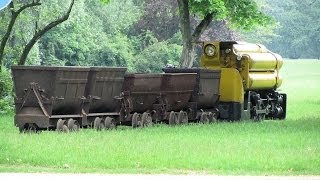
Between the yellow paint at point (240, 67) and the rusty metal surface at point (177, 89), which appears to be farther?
the yellow paint at point (240, 67)

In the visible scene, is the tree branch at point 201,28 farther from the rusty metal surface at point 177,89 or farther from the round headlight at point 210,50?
the rusty metal surface at point 177,89

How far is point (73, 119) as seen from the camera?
89.1 ft

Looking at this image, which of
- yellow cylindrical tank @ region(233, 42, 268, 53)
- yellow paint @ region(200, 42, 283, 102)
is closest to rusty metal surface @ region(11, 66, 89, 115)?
yellow paint @ region(200, 42, 283, 102)

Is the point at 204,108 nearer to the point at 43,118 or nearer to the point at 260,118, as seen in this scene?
the point at 260,118

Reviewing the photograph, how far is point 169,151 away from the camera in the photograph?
2073 centimetres

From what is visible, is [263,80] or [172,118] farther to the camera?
[263,80]

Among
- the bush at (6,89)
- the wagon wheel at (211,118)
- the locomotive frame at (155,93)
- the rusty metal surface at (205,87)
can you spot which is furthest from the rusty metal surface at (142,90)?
the bush at (6,89)

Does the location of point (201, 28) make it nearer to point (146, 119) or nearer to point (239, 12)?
point (239, 12)

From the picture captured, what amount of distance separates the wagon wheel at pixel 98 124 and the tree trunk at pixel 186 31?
52.6 ft

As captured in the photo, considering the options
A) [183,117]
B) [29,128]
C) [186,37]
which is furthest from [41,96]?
[186,37]

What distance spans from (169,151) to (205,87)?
13642mm

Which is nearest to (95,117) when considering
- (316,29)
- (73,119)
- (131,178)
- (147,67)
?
(73,119)

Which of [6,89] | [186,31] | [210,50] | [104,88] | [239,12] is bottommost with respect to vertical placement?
[6,89]

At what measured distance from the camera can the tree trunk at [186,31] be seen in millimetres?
43812
